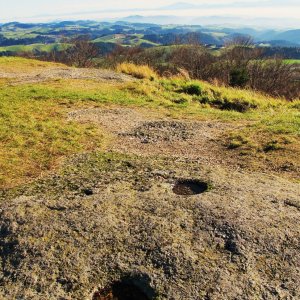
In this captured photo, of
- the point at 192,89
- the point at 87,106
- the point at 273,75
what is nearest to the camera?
the point at 87,106

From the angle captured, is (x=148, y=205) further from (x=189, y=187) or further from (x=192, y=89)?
(x=192, y=89)

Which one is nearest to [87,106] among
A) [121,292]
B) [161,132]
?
[161,132]

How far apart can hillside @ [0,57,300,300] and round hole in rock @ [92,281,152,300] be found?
0.01m

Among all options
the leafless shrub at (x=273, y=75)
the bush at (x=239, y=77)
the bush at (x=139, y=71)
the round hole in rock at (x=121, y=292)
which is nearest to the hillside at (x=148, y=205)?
the round hole in rock at (x=121, y=292)

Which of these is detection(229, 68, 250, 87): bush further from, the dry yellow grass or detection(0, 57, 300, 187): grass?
detection(0, 57, 300, 187): grass

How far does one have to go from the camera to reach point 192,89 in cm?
1680

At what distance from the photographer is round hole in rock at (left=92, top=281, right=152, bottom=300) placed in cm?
486

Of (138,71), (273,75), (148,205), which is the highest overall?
(148,205)

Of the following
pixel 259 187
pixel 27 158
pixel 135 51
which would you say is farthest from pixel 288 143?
pixel 135 51

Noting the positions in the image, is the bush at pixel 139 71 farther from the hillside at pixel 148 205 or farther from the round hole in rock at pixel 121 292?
the round hole in rock at pixel 121 292

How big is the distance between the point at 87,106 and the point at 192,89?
5.48 meters

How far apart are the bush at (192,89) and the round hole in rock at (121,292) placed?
40.6ft

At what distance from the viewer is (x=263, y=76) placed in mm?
46875

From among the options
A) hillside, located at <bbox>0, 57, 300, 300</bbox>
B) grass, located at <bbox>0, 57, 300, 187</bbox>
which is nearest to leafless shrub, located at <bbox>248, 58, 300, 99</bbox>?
grass, located at <bbox>0, 57, 300, 187</bbox>
